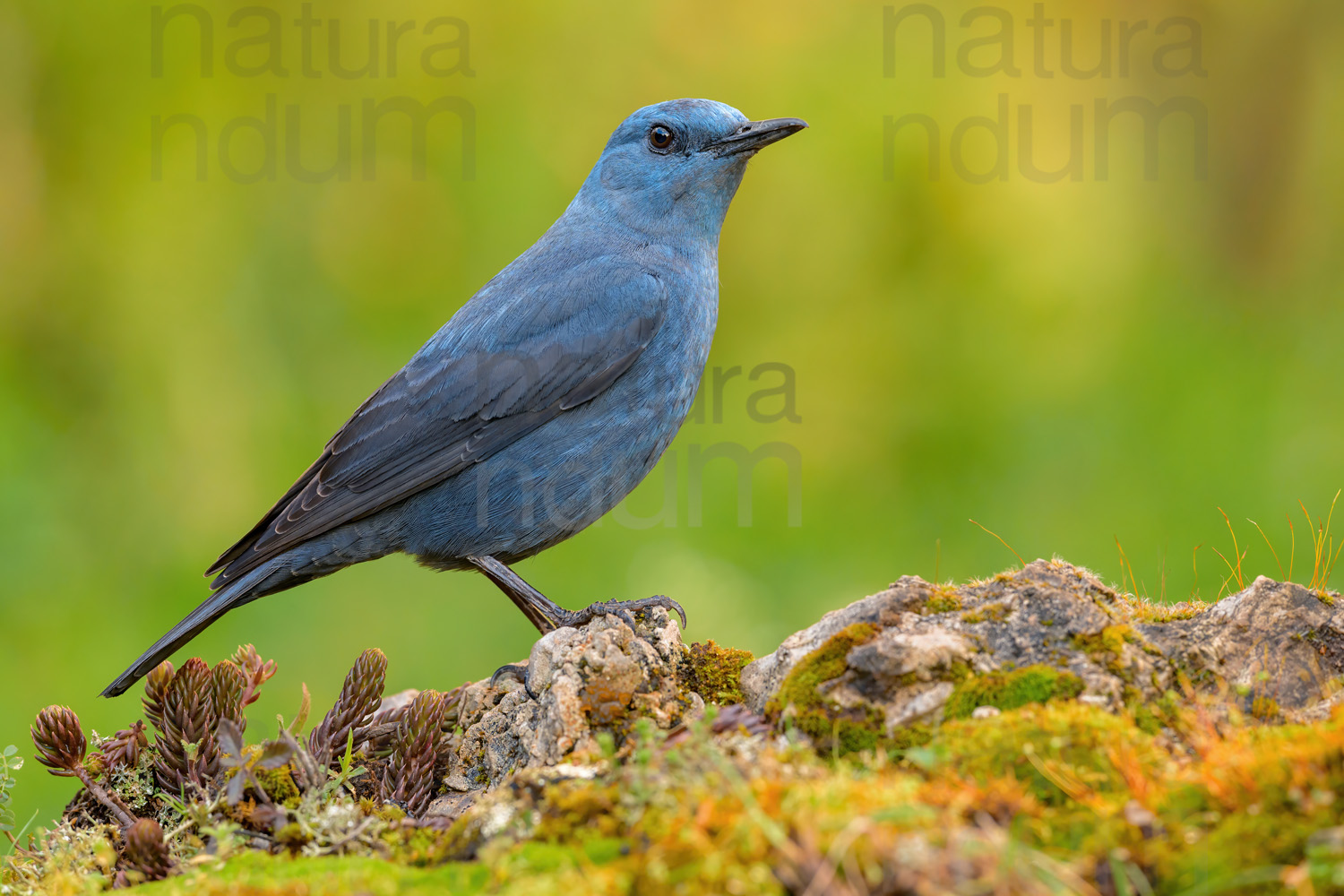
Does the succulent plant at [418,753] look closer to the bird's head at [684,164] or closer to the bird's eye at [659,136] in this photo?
the bird's head at [684,164]

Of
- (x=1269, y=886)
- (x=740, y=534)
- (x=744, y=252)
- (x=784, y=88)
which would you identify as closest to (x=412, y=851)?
→ (x=1269, y=886)

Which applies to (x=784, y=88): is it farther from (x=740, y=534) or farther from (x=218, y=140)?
(x=218, y=140)

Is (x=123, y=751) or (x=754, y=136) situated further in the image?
(x=754, y=136)

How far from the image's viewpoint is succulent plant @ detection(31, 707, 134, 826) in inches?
142

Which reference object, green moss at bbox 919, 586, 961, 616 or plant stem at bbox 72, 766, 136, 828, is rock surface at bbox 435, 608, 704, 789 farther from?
plant stem at bbox 72, 766, 136, 828

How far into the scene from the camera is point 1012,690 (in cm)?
299

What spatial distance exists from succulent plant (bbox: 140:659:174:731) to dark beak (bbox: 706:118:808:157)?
3.82m

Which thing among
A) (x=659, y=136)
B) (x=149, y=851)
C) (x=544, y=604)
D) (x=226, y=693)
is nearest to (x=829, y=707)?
(x=149, y=851)

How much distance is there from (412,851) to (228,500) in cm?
589

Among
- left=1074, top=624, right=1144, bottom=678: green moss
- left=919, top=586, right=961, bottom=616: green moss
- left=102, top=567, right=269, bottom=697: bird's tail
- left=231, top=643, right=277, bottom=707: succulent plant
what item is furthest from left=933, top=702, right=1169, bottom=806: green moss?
left=102, top=567, right=269, bottom=697: bird's tail

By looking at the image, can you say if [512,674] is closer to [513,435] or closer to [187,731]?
[187,731]

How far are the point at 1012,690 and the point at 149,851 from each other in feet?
8.65

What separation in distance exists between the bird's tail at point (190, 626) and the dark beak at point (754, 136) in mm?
3331

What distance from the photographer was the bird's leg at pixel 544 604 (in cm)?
455
